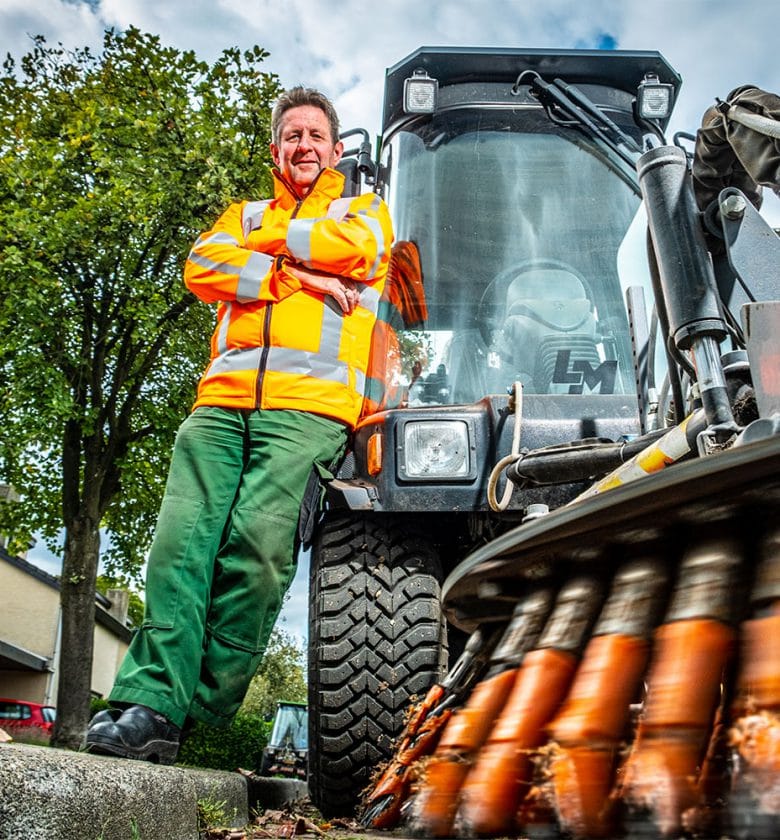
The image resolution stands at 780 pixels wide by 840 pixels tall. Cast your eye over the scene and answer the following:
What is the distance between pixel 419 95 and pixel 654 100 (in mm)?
1051

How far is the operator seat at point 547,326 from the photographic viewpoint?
3643 mm

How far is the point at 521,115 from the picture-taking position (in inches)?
168

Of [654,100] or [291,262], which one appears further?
[654,100]

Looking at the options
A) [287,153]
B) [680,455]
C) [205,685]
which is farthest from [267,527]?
[287,153]

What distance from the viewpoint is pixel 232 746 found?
913 inches

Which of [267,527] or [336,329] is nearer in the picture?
[267,527]

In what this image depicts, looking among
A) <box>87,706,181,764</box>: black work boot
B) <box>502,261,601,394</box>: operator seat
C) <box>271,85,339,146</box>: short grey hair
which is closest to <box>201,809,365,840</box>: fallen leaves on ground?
<box>87,706,181,764</box>: black work boot

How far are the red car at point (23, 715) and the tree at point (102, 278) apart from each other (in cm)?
1103

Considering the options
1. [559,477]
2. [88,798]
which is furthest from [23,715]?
[88,798]

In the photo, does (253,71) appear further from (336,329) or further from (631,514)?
(631,514)

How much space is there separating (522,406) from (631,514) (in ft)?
7.66

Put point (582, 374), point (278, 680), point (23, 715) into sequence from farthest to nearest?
point (278, 680), point (23, 715), point (582, 374)

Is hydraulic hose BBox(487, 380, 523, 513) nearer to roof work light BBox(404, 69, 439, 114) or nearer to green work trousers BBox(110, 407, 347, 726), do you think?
green work trousers BBox(110, 407, 347, 726)

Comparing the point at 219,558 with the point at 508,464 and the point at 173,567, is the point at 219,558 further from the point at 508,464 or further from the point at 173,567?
the point at 508,464
